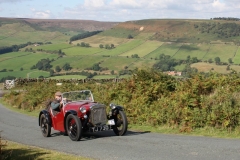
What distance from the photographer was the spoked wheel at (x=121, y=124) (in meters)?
14.0

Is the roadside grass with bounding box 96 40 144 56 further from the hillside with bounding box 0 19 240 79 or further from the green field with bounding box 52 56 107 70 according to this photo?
the green field with bounding box 52 56 107 70

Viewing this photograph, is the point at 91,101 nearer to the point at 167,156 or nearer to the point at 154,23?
the point at 167,156

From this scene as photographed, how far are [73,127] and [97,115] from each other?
2.87ft

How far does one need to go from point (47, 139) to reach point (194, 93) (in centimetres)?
578

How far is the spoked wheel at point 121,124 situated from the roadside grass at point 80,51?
85.9 metres

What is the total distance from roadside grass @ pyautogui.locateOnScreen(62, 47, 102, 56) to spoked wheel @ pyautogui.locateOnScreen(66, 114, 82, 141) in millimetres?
86169

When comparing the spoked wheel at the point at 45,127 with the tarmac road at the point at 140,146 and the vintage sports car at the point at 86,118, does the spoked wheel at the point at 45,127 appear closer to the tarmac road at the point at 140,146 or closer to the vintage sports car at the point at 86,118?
the tarmac road at the point at 140,146

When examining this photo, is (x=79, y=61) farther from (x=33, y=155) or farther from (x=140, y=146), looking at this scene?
(x=33, y=155)

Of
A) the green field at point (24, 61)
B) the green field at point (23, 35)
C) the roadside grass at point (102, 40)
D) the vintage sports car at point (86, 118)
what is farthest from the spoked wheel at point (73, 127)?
the green field at point (23, 35)

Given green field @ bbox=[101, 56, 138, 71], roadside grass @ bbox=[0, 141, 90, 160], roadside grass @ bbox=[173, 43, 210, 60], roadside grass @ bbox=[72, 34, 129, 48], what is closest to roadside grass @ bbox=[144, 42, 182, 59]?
roadside grass @ bbox=[173, 43, 210, 60]

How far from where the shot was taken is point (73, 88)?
88.6 ft

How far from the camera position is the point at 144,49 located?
102 metres

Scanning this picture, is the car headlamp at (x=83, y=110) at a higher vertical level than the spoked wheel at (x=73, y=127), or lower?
higher

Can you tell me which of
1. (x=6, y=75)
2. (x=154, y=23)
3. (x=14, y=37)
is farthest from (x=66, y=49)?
(x=14, y=37)
